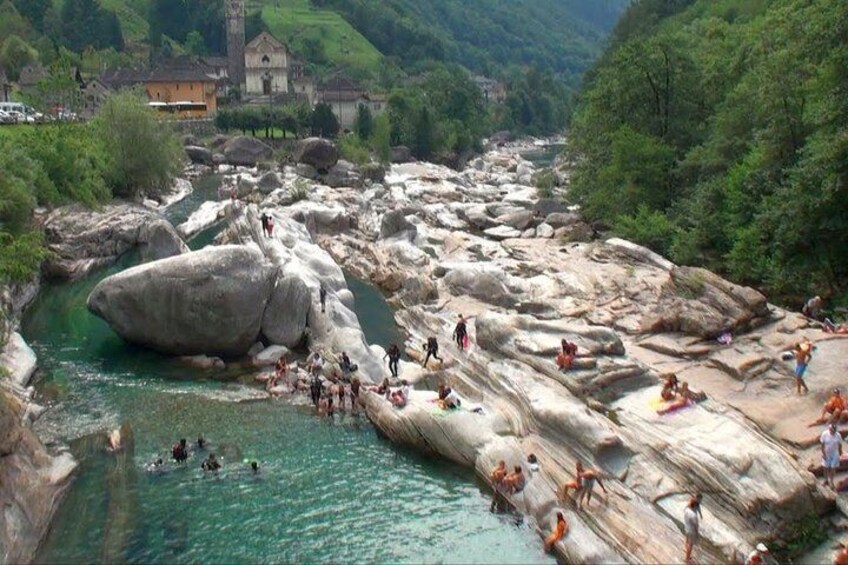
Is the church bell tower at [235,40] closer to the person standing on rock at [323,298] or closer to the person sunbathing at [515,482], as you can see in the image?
the person standing on rock at [323,298]

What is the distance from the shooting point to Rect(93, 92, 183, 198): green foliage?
68000mm

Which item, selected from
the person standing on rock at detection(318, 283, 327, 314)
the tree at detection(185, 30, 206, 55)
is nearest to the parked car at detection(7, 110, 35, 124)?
the person standing on rock at detection(318, 283, 327, 314)

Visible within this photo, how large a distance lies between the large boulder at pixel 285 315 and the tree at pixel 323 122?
87.3 m

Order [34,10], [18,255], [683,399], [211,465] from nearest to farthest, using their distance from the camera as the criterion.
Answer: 1. [211,465]
2. [683,399]
3. [18,255]
4. [34,10]

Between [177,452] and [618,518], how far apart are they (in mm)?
13391

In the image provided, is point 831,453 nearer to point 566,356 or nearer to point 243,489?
point 566,356

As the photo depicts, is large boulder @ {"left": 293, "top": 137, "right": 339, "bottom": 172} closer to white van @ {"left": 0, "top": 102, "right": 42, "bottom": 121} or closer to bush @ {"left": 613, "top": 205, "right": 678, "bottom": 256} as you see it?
white van @ {"left": 0, "top": 102, "right": 42, "bottom": 121}

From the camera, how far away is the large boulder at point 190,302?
35438 millimetres

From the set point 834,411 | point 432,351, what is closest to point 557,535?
point 834,411

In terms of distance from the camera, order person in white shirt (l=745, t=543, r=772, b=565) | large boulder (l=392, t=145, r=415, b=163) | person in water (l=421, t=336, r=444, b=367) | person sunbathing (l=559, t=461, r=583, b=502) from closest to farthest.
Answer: person in white shirt (l=745, t=543, r=772, b=565)
person sunbathing (l=559, t=461, r=583, b=502)
person in water (l=421, t=336, r=444, b=367)
large boulder (l=392, t=145, r=415, b=163)

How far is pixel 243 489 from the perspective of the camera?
25312mm

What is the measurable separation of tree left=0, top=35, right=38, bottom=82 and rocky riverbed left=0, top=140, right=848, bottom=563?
8492 centimetres

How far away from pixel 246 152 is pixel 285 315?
245 ft

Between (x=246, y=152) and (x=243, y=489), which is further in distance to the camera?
(x=246, y=152)
